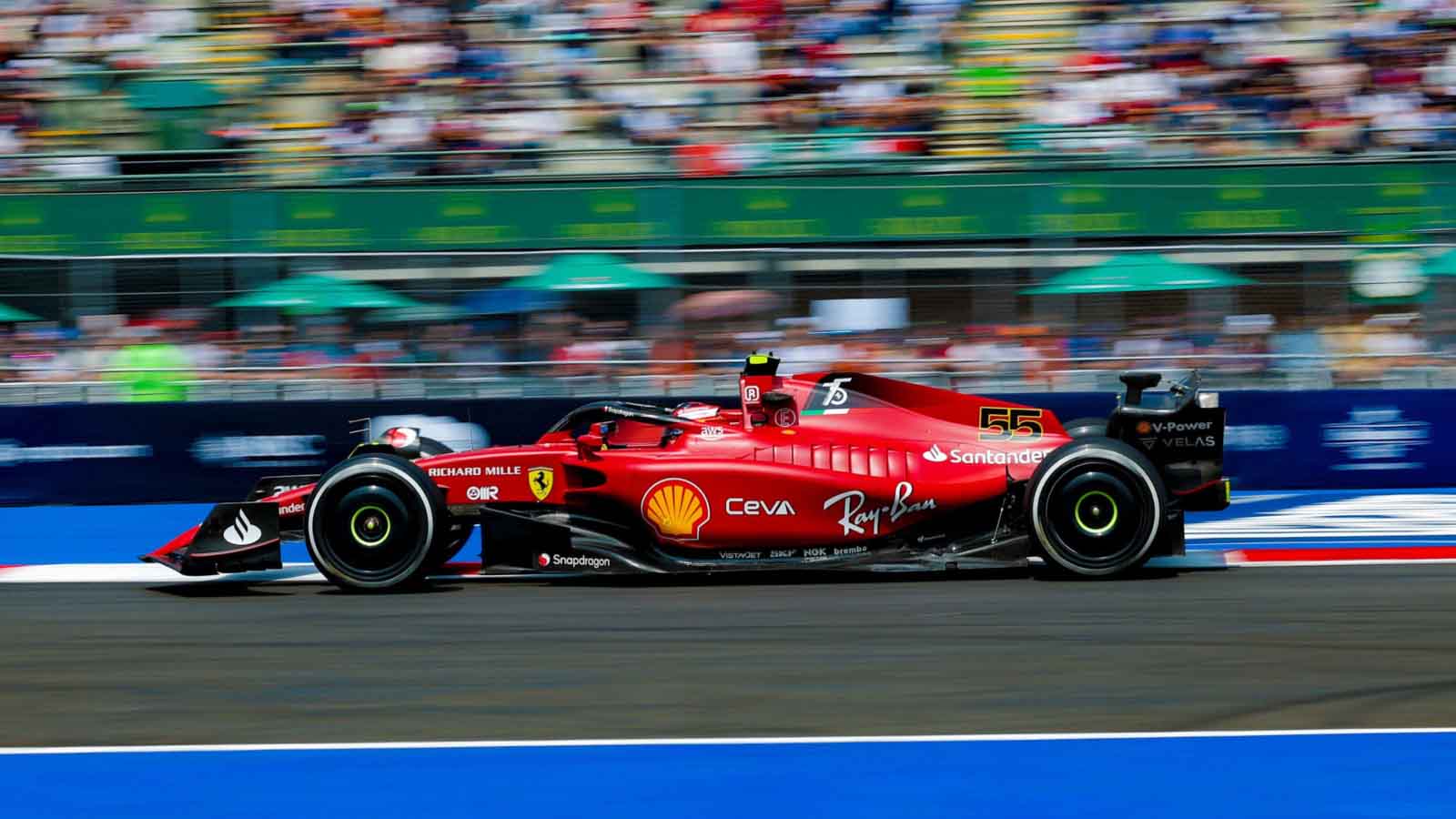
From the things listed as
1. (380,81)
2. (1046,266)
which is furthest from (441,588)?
(380,81)

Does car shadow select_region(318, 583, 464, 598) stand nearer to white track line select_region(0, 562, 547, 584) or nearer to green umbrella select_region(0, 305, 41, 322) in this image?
white track line select_region(0, 562, 547, 584)

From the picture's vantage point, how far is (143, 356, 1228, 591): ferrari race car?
8289 millimetres

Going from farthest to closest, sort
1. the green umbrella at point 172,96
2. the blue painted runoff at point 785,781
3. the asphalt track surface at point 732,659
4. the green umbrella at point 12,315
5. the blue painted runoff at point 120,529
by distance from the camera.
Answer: the green umbrella at point 172,96
the green umbrella at point 12,315
the blue painted runoff at point 120,529
the asphalt track surface at point 732,659
the blue painted runoff at point 785,781


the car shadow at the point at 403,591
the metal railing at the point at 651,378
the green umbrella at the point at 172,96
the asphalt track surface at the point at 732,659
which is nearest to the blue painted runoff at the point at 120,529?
the metal railing at the point at 651,378

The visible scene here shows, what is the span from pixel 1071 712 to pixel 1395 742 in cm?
104

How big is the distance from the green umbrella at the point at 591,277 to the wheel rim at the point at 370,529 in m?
4.52

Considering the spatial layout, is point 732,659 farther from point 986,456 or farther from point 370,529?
point 370,529

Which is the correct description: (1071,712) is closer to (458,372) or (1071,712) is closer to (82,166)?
(458,372)

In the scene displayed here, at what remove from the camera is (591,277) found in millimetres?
12734

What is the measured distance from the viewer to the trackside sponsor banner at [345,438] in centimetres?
1271

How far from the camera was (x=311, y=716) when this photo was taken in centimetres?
590

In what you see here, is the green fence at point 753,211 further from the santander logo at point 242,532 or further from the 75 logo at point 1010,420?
the santander logo at point 242,532

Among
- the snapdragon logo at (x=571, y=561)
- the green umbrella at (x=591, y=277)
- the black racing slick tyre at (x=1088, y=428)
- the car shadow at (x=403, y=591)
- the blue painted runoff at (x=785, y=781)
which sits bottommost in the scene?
the blue painted runoff at (x=785, y=781)

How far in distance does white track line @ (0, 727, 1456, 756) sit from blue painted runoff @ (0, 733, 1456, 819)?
4 cm
